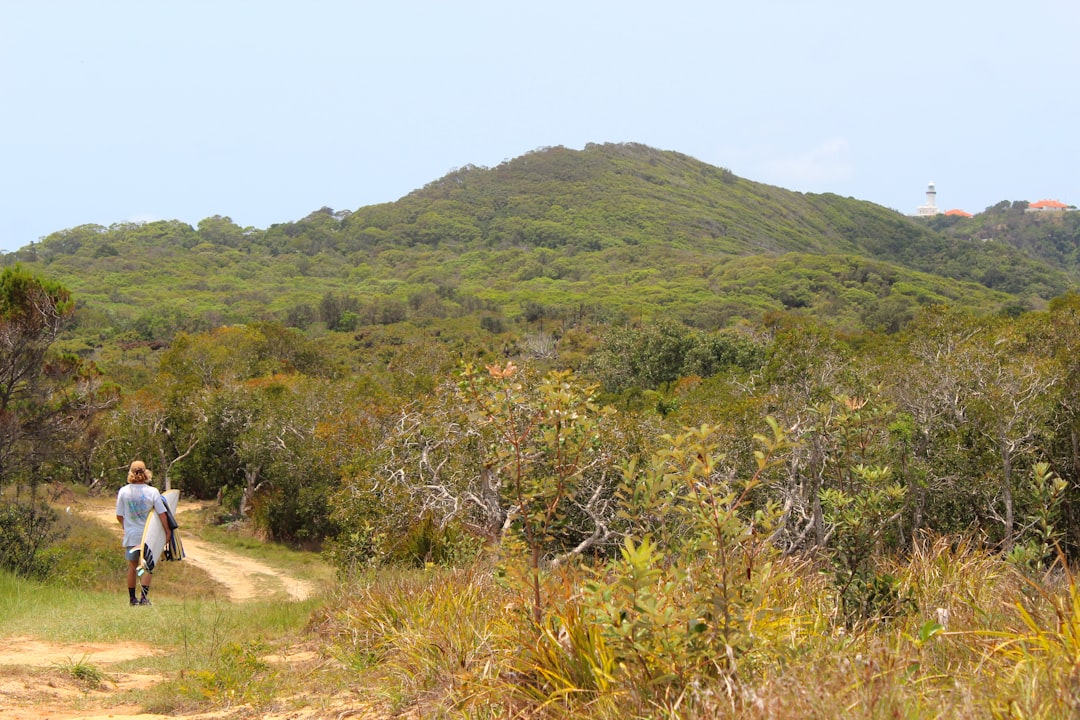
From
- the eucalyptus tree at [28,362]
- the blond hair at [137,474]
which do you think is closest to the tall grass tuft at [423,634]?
the blond hair at [137,474]

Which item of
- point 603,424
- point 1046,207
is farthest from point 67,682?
point 1046,207

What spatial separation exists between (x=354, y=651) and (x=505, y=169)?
169 meters

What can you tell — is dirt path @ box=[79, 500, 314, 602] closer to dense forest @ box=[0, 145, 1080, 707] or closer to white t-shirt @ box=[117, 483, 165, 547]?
dense forest @ box=[0, 145, 1080, 707]

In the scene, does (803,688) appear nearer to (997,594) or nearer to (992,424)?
(997,594)

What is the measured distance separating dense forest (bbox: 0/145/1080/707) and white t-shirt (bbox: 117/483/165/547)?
82.0 inches

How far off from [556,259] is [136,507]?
367ft

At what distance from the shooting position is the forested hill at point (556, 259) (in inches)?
3120

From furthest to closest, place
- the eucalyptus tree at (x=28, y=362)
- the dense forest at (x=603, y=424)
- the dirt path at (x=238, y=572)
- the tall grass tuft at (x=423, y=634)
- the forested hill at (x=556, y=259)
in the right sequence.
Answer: the forested hill at (x=556, y=259) → the dirt path at (x=238, y=572) → the eucalyptus tree at (x=28, y=362) → the tall grass tuft at (x=423, y=634) → the dense forest at (x=603, y=424)

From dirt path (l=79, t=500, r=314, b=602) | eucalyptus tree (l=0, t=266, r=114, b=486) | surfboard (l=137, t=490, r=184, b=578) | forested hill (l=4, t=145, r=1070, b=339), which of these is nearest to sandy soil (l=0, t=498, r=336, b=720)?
surfboard (l=137, t=490, r=184, b=578)

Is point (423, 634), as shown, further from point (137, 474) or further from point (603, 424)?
point (137, 474)

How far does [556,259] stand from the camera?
11875 cm

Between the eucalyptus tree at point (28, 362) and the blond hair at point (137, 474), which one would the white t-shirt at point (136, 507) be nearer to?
the blond hair at point (137, 474)

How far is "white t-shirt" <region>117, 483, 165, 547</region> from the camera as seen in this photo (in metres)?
8.04

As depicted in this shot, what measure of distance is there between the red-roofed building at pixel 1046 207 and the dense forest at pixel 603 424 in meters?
98.5
